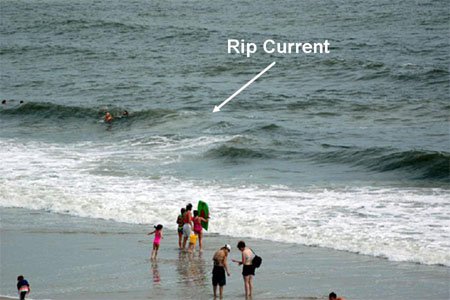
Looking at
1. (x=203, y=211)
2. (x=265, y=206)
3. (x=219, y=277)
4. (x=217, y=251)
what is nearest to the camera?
(x=219, y=277)

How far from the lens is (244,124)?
41438 millimetres

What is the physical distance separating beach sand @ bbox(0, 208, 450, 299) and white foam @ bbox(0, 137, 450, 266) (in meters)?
0.92

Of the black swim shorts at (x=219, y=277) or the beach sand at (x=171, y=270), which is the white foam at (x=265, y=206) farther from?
the black swim shorts at (x=219, y=277)

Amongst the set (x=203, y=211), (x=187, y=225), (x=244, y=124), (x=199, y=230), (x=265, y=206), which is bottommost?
(x=199, y=230)

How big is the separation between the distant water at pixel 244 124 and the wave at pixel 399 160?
73mm

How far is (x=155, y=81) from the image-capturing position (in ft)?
176

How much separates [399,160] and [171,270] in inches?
558

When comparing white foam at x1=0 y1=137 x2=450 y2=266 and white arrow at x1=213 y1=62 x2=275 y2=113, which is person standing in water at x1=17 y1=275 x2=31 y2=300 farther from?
white arrow at x1=213 y1=62 x2=275 y2=113

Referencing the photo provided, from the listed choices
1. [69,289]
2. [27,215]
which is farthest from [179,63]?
[69,289]

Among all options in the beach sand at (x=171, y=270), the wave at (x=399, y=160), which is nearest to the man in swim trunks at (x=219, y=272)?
the beach sand at (x=171, y=270)

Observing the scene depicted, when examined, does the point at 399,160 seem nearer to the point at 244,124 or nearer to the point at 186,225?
the point at 244,124

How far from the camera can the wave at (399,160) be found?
105 ft

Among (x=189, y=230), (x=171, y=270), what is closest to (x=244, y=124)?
(x=189, y=230)

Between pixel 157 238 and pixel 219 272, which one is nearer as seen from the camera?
pixel 219 272
